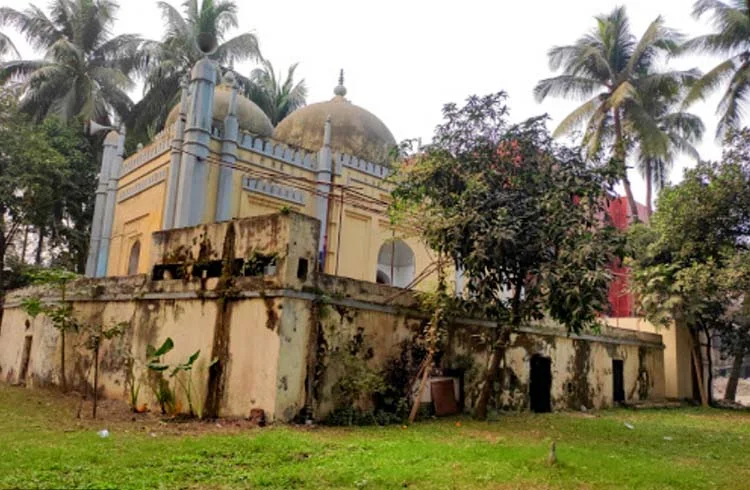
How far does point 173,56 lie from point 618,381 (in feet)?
69.1

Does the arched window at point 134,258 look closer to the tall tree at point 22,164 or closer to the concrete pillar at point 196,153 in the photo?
the concrete pillar at point 196,153

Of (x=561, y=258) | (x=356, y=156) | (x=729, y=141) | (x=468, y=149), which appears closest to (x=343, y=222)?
(x=356, y=156)

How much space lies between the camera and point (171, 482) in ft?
19.1

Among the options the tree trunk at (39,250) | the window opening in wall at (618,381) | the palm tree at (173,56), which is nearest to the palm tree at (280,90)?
the palm tree at (173,56)

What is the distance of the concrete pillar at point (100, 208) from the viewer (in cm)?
1844

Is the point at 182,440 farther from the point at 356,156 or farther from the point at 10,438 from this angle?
the point at 356,156

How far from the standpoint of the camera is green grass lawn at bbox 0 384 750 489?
6066mm

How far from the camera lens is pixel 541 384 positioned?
49.6 feet

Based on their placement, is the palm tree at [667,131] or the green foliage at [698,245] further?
the palm tree at [667,131]

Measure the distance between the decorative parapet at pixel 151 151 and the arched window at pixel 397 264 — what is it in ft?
22.1

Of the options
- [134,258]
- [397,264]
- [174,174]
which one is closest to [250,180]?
[174,174]

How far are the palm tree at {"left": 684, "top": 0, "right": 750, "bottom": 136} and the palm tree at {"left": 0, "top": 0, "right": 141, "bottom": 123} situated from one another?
2160 cm

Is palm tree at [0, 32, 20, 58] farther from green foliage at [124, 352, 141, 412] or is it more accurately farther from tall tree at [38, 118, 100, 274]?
green foliage at [124, 352, 141, 412]

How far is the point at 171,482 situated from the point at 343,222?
11.5 meters
